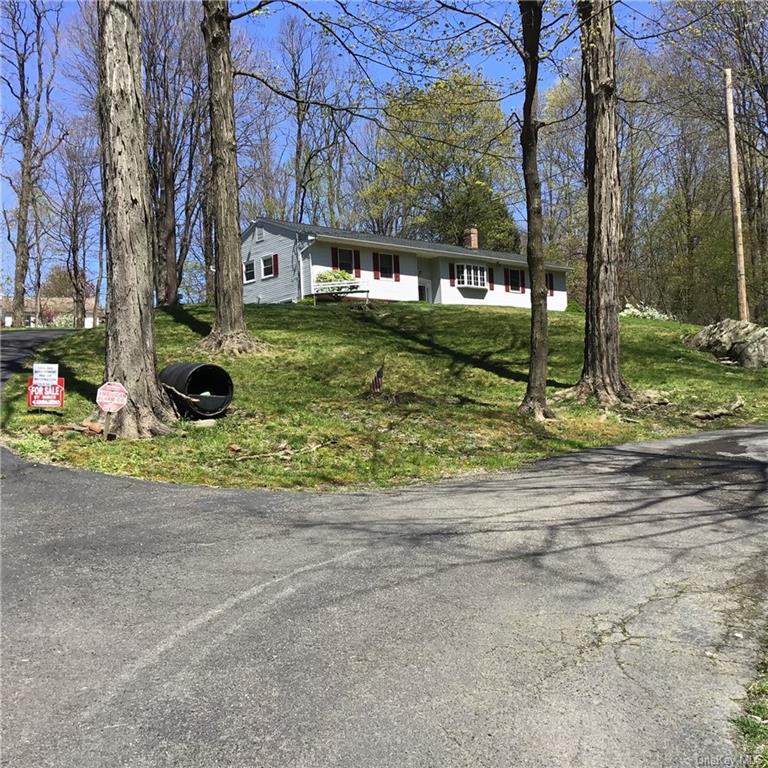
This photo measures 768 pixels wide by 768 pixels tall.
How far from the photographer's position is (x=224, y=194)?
1435 centimetres

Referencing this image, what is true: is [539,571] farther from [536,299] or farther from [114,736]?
[536,299]

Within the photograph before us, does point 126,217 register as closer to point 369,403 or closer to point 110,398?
point 110,398

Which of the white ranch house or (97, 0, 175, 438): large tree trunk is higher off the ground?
the white ranch house

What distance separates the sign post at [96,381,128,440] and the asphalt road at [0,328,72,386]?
4.36 meters

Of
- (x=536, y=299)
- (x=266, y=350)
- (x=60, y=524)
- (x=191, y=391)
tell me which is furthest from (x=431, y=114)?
(x=60, y=524)

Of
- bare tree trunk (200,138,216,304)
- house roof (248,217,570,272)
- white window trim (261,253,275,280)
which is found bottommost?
white window trim (261,253,275,280)

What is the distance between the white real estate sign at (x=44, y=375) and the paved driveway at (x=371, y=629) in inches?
108

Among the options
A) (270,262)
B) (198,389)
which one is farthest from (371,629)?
(270,262)

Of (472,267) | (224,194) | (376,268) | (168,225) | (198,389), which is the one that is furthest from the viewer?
(472,267)

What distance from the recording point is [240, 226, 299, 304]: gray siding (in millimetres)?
28484

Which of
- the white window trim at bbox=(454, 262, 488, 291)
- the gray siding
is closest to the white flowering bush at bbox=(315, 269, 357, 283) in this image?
the gray siding

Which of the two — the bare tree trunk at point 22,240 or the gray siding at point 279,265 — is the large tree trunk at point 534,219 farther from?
the bare tree trunk at point 22,240

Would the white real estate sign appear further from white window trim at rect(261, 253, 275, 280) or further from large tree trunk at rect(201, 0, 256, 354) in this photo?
white window trim at rect(261, 253, 275, 280)

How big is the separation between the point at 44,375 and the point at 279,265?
21.6 metres
